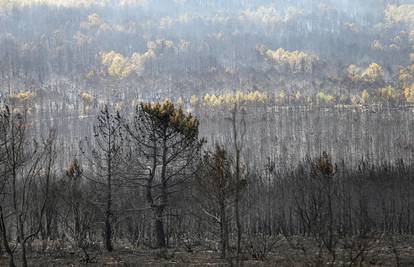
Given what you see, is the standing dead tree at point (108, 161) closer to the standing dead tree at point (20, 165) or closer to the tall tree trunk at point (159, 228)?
the tall tree trunk at point (159, 228)

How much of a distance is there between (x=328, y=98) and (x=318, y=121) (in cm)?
3553

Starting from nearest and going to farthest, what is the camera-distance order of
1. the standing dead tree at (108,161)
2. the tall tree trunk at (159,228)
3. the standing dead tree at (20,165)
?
1. the standing dead tree at (20,165)
2. the standing dead tree at (108,161)
3. the tall tree trunk at (159,228)

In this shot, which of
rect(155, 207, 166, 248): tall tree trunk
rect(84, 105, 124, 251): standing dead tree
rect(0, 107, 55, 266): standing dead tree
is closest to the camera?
rect(0, 107, 55, 266): standing dead tree

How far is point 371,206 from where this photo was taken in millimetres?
52812

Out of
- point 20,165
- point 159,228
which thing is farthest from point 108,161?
point 20,165

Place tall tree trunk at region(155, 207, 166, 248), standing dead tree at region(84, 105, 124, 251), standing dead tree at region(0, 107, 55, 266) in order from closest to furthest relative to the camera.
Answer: standing dead tree at region(0, 107, 55, 266), standing dead tree at region(84, 105, 124, 251), tall tree trunk at region(155, 207, 166, 248)

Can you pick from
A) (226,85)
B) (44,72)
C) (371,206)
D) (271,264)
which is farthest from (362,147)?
(44,72)

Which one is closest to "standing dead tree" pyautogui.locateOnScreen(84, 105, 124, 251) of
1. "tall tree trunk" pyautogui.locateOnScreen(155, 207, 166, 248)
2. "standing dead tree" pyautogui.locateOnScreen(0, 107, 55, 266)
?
"tall tree trunk" pyautogui.locateOnScreen(155, 207, 166, 248)

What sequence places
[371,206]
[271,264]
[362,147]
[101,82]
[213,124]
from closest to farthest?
[271,264] → [371,206] → [362,147] → [213,124] → [101,82]

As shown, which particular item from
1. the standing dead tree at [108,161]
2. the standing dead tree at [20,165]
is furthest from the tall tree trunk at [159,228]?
the standing dead tree at [20,165]

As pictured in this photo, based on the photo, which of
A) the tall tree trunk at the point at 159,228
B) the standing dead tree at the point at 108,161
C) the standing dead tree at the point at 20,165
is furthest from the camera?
the tall tree trunk at the point at 159,228

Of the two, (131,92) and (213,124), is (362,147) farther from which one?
(131,92)

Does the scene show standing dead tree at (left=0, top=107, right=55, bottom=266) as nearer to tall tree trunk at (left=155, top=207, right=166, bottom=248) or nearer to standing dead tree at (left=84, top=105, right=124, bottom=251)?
standing dead tree at (left=84, top=105, right=124, bottom=251)

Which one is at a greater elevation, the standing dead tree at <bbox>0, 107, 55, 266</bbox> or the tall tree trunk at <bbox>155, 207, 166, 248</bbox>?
the standing dead tree at <bbox>0, 107, 55, 266</bbox>
